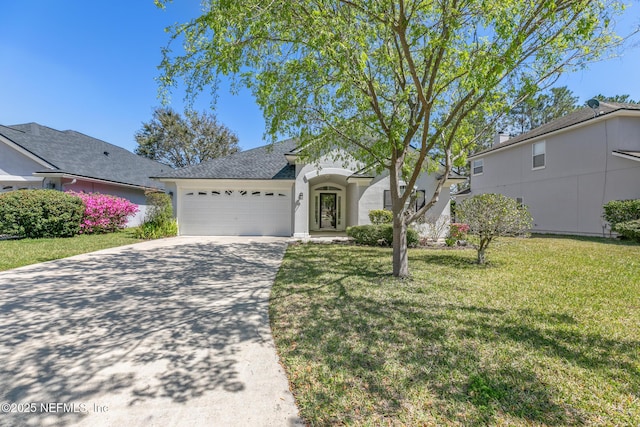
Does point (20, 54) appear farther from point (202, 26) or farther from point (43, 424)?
point (43, 424)

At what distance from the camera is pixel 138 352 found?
326cm

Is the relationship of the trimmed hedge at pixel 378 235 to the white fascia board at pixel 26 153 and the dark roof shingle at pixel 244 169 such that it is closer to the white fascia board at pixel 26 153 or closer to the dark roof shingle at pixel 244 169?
the dark roof shingle at pixel 244 169

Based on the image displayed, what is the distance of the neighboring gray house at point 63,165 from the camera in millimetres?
15094

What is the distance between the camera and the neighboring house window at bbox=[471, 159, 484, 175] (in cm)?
2259

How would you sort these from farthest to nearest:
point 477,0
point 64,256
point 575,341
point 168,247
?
point 168,247 < point 64,256 < point 477,0 < point 575,341

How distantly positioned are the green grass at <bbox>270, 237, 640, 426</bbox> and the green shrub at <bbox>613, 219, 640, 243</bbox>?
6.45m

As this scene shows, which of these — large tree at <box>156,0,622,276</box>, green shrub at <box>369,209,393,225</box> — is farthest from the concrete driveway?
green shrub at <box>369,209,393,225</box>

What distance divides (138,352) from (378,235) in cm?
939

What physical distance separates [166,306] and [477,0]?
6771 millimetres

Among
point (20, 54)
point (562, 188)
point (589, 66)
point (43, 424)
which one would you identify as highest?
point (20, 54)

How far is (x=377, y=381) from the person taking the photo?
2.70 metres

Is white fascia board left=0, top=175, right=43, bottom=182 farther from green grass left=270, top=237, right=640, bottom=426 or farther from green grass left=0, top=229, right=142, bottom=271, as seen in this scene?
green grass left=270, top=237, right=640, bottom=426

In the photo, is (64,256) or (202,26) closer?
(202,26)

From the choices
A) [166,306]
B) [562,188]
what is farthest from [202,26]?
[562,188]
